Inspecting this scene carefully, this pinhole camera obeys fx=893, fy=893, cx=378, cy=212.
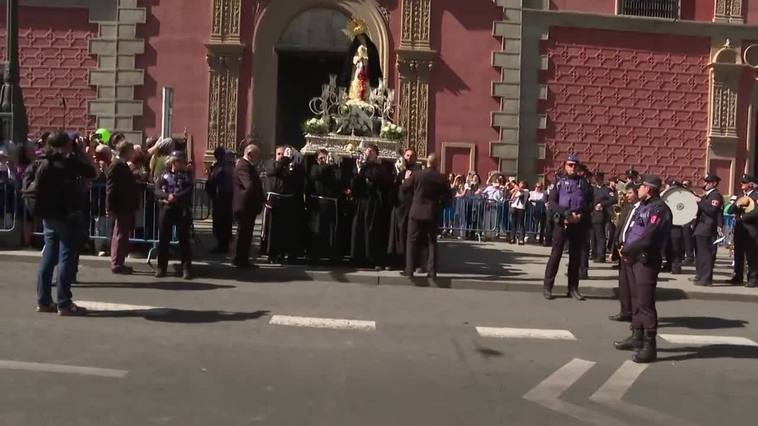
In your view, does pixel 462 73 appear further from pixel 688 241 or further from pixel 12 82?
pixel 12 82

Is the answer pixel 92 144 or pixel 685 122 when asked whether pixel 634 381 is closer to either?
pixel 92 144

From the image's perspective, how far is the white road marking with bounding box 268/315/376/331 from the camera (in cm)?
953

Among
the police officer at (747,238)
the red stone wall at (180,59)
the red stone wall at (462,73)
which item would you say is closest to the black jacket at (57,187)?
the police officer at (747,238)

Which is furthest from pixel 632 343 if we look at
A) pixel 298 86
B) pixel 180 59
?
pixel 298 86

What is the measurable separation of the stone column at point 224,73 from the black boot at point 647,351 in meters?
15.5

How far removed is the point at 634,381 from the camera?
25.1 ft

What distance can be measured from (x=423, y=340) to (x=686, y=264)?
29.3 feet

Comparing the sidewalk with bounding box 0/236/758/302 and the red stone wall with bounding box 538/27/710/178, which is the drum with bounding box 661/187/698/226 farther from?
the red stone wall with bounding box 538/27/710/178

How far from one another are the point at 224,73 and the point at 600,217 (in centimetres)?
1077

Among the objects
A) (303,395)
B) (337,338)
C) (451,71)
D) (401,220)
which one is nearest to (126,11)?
(451,71)

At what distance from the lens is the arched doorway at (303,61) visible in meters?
23.1

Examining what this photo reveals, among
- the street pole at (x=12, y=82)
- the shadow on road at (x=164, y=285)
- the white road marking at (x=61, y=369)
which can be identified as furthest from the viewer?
the street pole at (x=12, y=82)

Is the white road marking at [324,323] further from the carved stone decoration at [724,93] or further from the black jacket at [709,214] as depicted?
the carved stone decoration at [724,93]

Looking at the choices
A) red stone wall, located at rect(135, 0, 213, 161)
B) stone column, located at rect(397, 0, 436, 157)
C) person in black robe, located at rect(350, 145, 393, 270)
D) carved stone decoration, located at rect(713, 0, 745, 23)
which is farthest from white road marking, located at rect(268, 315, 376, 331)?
carved stone decoration, located at rect(713, 0, 745, 23)
